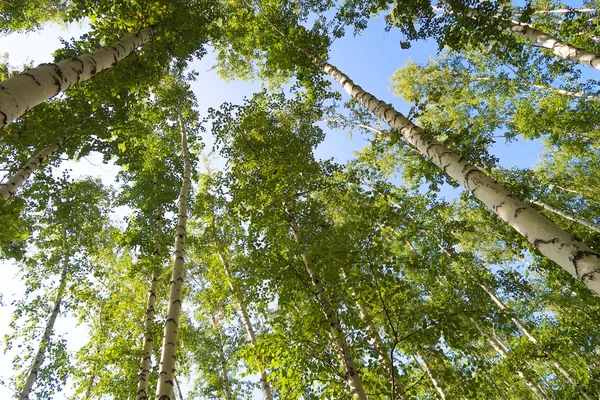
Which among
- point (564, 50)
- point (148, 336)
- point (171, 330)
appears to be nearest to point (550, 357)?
point (564, 50)

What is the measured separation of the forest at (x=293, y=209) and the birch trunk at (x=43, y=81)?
0.02 metres

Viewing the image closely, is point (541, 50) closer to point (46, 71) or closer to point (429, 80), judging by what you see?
point (429, 80)

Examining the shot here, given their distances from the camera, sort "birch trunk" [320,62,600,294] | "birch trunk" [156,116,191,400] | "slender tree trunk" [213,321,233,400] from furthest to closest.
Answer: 1. "slender tree trunk" [213,321,233,400]
2. "birch trunk" [156,116,191,400]
3. "birch trunk" [320,62,600,294]

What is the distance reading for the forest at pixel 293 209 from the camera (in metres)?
3.82

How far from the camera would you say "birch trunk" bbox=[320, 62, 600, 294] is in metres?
2.08

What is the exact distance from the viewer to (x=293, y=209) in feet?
19.4

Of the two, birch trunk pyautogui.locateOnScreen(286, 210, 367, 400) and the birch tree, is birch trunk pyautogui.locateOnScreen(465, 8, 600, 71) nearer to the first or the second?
birch trunk pyautogui.locateOnScreen(286, 210, 367, 400)

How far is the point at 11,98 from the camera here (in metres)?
2.40

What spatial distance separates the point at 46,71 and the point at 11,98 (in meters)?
0.75

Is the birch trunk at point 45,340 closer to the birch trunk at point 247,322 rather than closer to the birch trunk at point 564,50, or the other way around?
the birch trunk at point 247,322

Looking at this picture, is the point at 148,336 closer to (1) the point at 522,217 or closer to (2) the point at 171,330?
(2) the point at 171,330

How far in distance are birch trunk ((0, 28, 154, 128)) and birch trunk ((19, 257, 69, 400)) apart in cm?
963

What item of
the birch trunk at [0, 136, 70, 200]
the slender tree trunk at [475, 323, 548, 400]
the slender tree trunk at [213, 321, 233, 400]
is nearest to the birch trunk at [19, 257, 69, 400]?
the slender tree trunk at [213, 321, 233, 400]

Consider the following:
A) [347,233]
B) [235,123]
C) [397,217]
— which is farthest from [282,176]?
[235,123]
